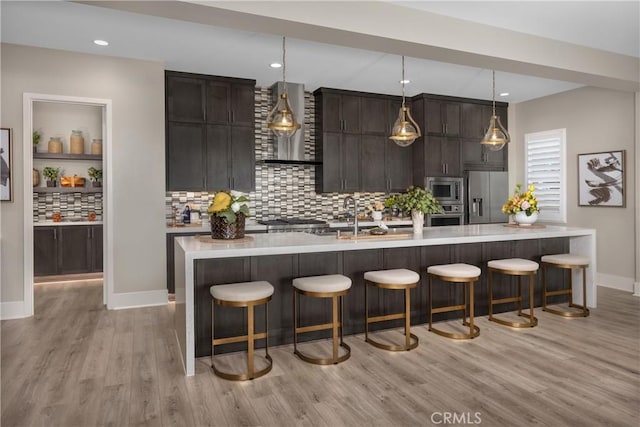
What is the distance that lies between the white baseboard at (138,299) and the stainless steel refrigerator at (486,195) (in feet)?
15.6

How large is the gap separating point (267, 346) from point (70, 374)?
4.56ft

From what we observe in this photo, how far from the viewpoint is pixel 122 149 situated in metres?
4.92

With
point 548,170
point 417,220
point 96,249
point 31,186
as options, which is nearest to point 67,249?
point 96,249

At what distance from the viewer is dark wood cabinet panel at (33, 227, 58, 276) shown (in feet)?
20.9

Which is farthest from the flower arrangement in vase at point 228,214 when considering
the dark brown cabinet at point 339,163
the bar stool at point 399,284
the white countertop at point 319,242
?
the dark brown cabinet at point 339,163

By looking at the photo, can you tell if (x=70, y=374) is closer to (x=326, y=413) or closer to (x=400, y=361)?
(x=326, y=413)

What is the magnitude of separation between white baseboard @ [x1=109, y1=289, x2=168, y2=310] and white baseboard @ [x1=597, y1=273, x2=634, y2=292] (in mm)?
5821

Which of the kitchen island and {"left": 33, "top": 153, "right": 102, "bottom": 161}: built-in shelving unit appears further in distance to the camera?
{"left": 33, "top": 153, "right": 102, "bottom": 161}: built-in shelving unit

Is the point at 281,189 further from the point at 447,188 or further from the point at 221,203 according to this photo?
the point at 221,203

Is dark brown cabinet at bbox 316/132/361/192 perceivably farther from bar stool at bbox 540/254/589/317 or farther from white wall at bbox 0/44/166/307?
bar stool at bbox 540/254/589/317

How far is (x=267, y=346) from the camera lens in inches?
135

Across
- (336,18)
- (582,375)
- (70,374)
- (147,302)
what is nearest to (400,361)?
(582,375)

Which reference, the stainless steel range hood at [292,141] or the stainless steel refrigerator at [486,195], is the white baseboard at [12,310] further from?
the stainless steel refrigerator at [486,195]

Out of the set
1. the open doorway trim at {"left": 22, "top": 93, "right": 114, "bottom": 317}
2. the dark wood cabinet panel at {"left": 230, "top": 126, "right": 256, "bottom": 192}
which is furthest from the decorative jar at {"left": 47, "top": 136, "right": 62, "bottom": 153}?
the dark wood cabinet panel at {"left": 230, "top": 126, "right": 256, "bottom": 192}
